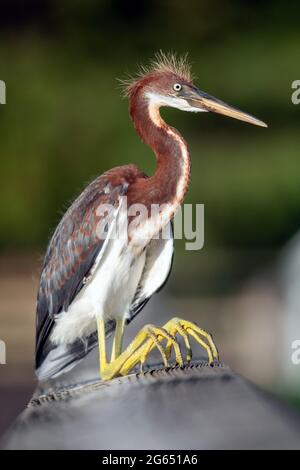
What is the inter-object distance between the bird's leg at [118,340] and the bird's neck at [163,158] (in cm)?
20

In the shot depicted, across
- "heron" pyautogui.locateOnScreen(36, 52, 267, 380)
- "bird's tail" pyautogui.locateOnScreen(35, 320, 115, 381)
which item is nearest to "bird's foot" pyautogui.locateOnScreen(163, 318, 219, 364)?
"heron" pyautogui.locateOnScreen(36, 52, 267, 380)

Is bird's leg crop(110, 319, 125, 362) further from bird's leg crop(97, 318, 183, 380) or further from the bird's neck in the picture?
the bird's neck

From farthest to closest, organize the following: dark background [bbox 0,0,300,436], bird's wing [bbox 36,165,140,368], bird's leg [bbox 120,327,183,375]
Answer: dark background [bbox 0,0,300,436]
bird's wing [bbox 36,165,140,368]
bird's leg [bbox 120,327,183,375]

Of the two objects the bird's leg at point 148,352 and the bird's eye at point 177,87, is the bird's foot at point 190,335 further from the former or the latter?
the bird's eye at point 177,87

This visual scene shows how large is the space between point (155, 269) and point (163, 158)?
0.18 meters

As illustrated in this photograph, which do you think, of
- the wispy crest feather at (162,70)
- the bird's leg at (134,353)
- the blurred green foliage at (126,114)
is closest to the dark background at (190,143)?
the blurred green foliage at (126,114)

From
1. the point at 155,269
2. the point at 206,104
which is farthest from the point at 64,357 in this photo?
the point at 206,104

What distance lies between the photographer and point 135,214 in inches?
57.6

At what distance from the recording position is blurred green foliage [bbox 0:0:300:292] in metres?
2.88

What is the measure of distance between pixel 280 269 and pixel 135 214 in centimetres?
151

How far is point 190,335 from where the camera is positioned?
4.38 ft

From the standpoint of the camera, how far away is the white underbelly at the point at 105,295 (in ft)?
4.84
